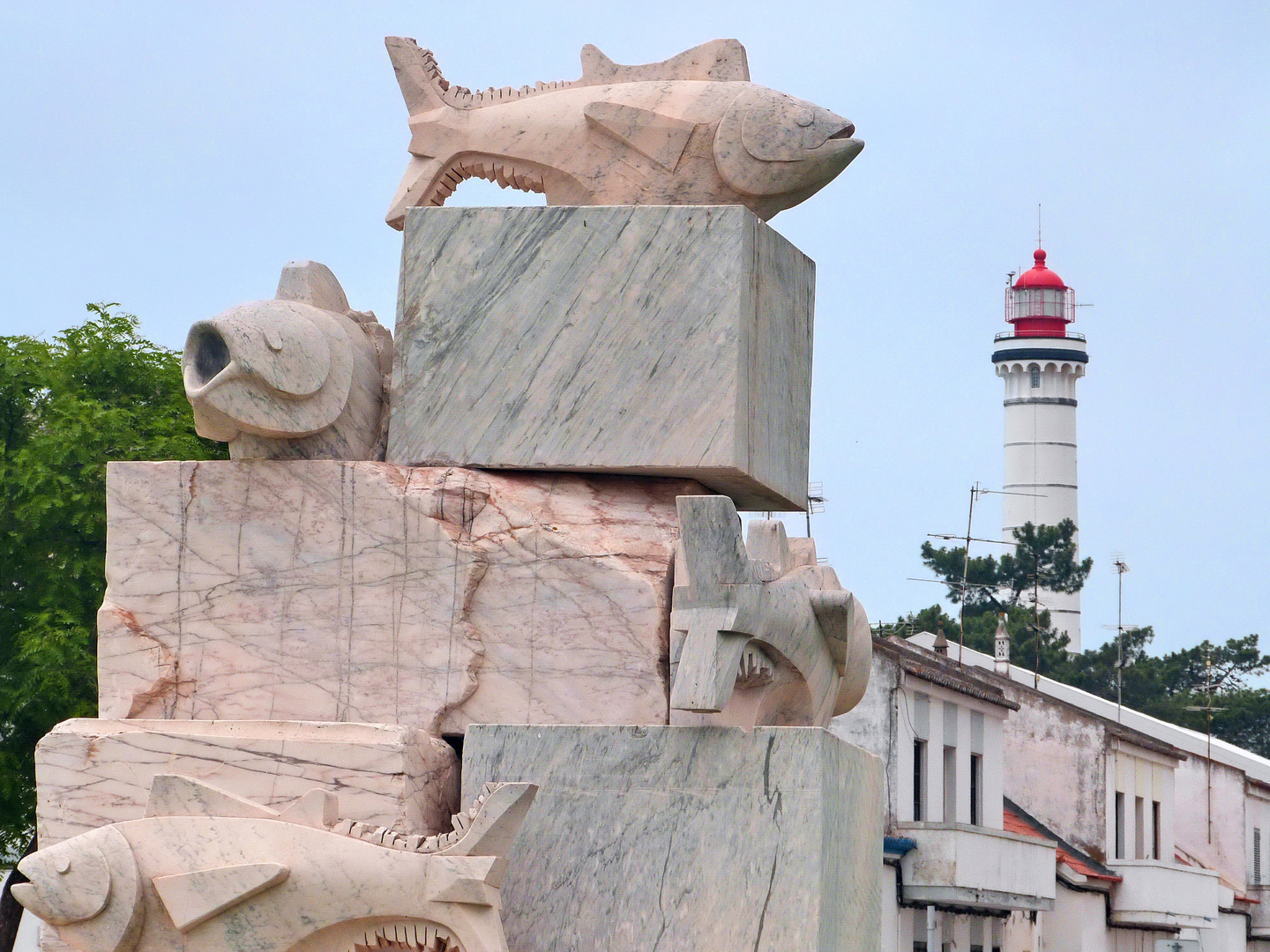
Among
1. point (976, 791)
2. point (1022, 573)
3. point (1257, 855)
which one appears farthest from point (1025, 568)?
point (976, 791)

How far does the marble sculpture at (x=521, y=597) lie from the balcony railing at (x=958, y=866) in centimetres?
1595

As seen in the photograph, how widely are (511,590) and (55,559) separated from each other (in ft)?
31.8

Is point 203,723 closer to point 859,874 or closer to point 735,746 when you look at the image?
point 735,746

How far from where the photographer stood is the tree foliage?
160ft

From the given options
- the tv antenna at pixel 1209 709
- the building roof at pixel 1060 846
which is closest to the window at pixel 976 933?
the building roof at pixel 1060 846

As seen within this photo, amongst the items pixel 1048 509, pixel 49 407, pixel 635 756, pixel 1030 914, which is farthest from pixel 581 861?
pixel 1048 509

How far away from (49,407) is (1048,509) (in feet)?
156

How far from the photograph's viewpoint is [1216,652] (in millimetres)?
52312

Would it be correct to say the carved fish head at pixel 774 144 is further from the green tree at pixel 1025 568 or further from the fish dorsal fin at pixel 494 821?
the green tree at pixel 1025 568

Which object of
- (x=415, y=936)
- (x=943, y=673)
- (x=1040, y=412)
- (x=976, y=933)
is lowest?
(x=976, y=933)

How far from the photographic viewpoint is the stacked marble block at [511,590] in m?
6.78

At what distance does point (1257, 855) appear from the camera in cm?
3684

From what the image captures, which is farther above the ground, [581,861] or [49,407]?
[49,407]

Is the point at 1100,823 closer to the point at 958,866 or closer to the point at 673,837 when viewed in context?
the point at 958,866
